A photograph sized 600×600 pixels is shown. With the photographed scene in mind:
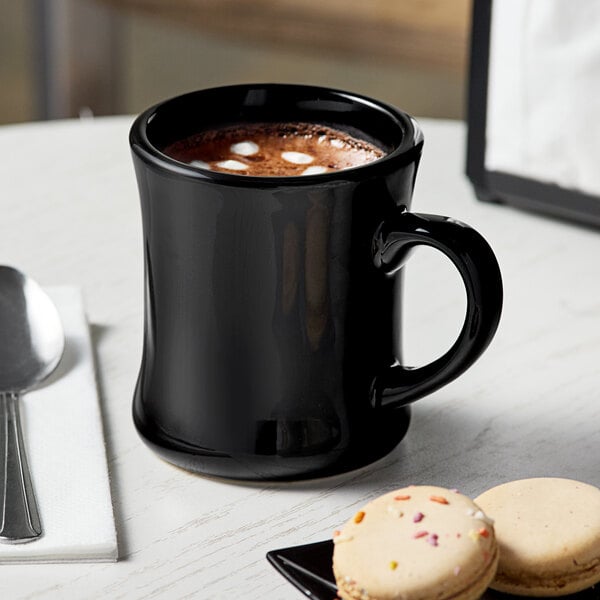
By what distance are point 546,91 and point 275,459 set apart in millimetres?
381

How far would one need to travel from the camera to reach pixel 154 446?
0.53 m

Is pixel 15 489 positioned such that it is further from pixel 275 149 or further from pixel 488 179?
pixel 488 179

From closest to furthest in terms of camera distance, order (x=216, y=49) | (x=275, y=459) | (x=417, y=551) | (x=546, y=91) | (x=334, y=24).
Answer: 1. (x=417, y=551)
2. (x=275, y=459)
3. (x=546, y=91)
4. (x=334, y=24)
5. (x=216, y=49)

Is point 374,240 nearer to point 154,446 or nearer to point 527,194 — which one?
point 154,446

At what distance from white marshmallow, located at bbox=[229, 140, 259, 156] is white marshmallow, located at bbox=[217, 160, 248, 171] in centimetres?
1

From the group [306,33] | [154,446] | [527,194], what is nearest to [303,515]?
[154,446]

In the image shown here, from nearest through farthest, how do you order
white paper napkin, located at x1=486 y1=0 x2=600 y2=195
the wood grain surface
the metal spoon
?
1. the metal spoon
2. white paper napkin, located at x1=486 y1=0 x2=600 y2=195
3. the wood grain surface

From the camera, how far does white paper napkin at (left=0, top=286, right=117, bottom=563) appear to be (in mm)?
460

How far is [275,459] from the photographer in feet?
1.65

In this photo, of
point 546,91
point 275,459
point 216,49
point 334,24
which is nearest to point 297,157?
point 275,459

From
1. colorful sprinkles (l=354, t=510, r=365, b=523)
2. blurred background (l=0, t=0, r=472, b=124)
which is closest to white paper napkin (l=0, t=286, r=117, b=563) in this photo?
colorful sprinkles (l=354, t=510, r=365, b=523)

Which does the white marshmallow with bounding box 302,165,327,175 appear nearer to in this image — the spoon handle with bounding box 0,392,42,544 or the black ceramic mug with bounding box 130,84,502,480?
the black ceramic mug with bounding box 130,84,502,480

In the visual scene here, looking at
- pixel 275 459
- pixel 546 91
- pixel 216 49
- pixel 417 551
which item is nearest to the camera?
pixel 417 551

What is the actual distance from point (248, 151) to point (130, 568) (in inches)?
7.8
